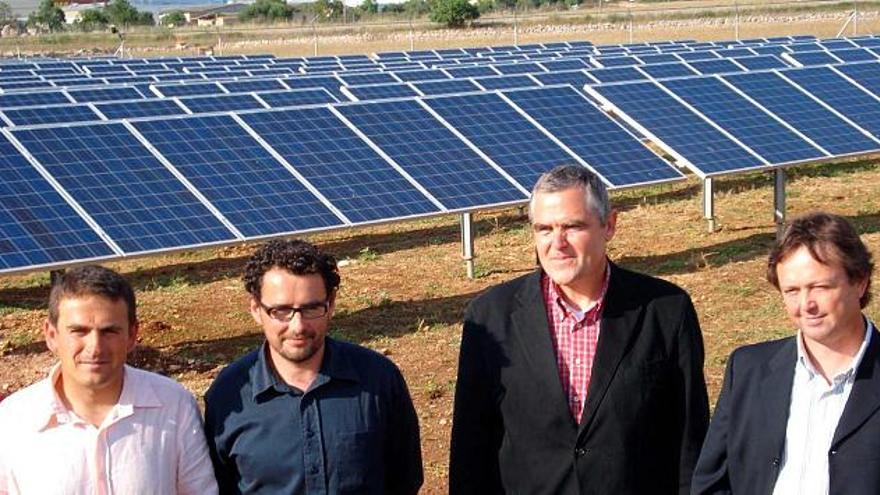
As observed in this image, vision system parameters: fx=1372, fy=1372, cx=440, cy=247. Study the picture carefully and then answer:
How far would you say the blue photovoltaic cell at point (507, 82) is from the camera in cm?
1986

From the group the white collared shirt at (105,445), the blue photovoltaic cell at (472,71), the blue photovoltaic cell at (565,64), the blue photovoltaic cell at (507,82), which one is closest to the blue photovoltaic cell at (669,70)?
the blue photovoltaic cell at (507,82)

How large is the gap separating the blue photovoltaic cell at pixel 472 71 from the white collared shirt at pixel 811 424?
19957mm

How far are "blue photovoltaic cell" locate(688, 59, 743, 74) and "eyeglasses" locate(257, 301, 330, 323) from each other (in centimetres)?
1781

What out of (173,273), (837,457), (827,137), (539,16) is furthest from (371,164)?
(539,16)

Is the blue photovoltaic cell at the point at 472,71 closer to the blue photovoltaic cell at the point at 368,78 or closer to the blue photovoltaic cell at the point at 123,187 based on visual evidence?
the blue photovoltaic cell at the point at 368,78

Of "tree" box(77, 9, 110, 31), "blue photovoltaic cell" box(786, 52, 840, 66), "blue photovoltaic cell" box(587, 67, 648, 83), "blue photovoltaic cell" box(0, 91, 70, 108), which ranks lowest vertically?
"blue photovoltaic cell" box(587, 67, 648, 83)

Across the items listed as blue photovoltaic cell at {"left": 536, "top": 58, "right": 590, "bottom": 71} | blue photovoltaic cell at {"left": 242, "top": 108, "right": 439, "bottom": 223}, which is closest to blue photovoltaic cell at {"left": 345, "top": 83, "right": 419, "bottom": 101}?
blue photovoltaic cell at {"left": 242, "top": 108, "right": 439, "bottom": 223}

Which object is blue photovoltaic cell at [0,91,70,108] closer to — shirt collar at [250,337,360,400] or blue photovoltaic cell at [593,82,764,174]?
blue photovoltaic cell at [593,82,764,174]

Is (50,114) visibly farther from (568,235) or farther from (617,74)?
(568,235)

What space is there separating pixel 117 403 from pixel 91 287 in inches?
13.1

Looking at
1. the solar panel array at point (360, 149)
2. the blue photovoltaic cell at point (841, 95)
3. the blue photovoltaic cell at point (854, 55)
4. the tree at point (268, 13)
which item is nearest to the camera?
the solar panel array at point (360, 149)

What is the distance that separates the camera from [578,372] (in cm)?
418

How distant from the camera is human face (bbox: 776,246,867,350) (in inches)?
143

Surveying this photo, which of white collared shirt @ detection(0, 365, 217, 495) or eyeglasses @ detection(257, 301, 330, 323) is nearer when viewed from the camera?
white collared shirt @ detection(0, 365, 217, 495)
